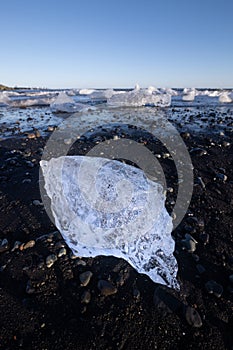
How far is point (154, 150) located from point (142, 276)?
409cm

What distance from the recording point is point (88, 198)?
2713 millimetres

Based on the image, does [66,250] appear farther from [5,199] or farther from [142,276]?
[5,199]

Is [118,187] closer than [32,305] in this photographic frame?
No

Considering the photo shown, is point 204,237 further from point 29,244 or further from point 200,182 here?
point 29,244

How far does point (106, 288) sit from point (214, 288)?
1.14 m

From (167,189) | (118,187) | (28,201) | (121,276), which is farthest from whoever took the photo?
(167,189)

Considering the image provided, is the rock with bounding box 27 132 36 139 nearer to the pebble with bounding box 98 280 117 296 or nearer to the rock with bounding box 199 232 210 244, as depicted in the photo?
the pebble with bounding box 98 280 117 296

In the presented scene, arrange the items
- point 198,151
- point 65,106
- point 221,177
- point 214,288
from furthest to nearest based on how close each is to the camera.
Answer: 1. point 65,106
2. point 198,151
3. point 221,177
4. point 214,288

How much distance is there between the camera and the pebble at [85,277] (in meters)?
2.31

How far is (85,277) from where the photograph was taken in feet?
7.73

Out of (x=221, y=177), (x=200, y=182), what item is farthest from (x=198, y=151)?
(x=200, y=182)

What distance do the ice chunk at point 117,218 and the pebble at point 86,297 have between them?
1.62 feet

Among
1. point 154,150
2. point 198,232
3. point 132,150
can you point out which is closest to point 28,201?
point 198,232

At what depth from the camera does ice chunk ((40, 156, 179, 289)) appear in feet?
8.29
